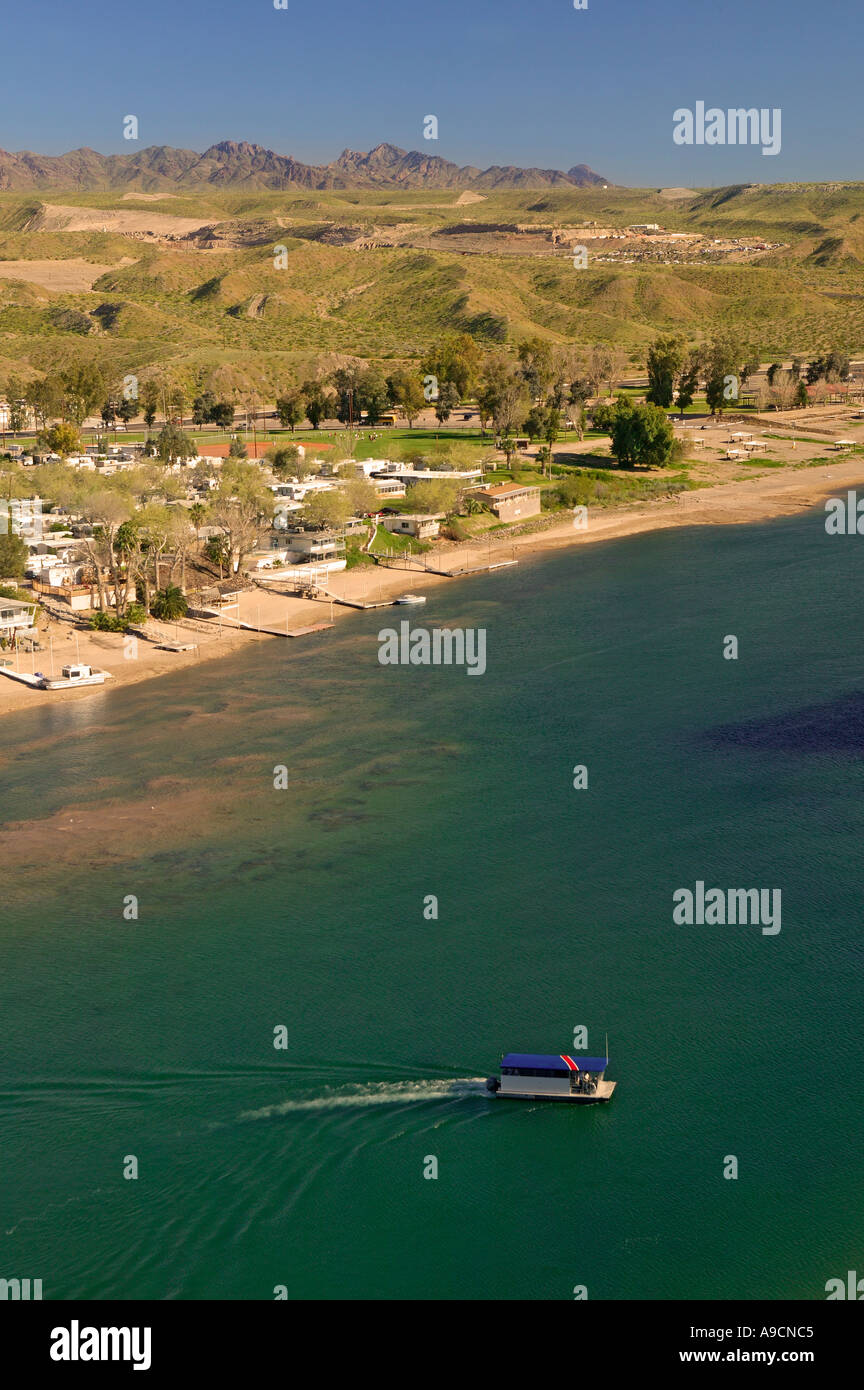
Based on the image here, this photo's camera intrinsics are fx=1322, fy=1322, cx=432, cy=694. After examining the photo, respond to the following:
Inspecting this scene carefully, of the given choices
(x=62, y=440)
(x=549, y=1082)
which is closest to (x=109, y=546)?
(x=62, y=440)

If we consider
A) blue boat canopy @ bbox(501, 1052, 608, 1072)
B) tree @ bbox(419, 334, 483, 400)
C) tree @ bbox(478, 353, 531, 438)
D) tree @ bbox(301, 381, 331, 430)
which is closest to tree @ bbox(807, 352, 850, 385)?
tree @ bbox(419, 334, 483, 400)

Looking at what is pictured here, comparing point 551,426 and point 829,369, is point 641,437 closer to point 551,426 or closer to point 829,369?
point 551,426

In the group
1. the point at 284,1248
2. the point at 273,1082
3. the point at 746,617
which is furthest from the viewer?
the point at 746,617

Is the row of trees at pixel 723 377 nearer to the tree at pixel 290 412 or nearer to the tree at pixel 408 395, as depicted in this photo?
the tree at pixel 408 395

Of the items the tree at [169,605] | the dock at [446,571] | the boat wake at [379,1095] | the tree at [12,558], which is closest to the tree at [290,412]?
the dock at [446,571]

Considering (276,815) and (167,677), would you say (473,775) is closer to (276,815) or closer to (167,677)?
(276,815)

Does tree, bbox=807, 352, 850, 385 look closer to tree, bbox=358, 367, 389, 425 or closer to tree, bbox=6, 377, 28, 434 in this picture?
tree, bbox=358, 367, 389, 425
